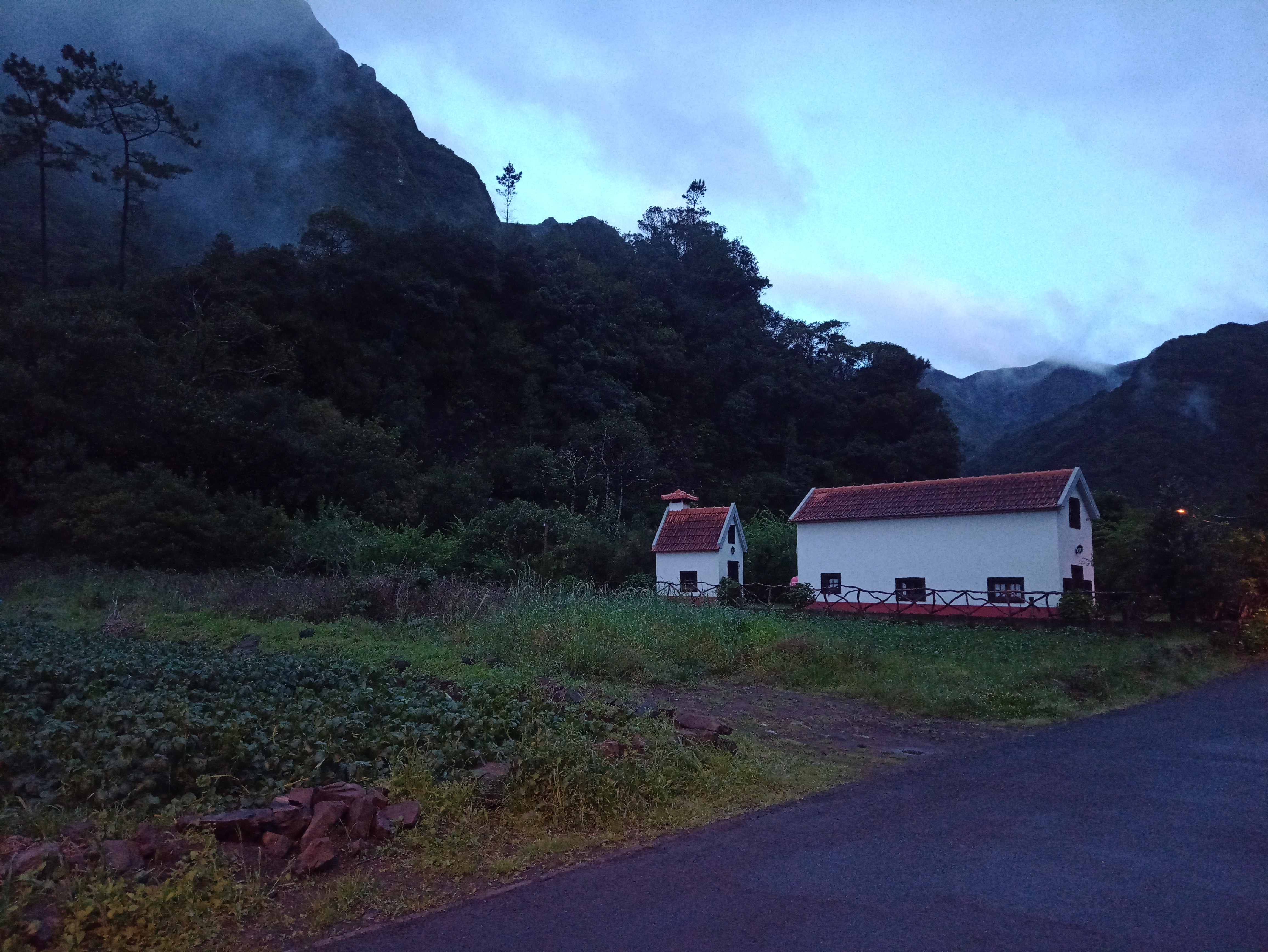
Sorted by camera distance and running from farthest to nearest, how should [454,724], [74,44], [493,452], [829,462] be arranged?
1. [74,44]
2. [829,462]
3. [493,452]
4. [454,724]

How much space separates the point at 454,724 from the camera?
22.5 feet

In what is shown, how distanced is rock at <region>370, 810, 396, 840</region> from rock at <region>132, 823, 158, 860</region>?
1.11 meters

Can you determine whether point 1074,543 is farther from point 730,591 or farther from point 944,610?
point 730,591

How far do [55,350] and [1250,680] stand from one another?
29.4 metres

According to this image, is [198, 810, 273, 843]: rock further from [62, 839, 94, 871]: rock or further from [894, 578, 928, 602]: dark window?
[894, 578, 928, 602]: dark window

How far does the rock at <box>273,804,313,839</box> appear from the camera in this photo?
496cm

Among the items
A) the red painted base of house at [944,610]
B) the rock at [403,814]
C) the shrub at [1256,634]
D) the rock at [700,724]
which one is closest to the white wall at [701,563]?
the red painted base of house at [944,610]

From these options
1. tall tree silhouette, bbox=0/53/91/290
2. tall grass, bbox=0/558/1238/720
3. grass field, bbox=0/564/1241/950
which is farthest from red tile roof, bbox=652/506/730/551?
tall tree silhouette, bbox=0/53/91/290

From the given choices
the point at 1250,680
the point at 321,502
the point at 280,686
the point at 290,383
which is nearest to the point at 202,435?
the point at 321,502

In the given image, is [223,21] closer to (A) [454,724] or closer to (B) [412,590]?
(B) [412,590]

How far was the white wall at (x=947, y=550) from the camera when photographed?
23578 millimetres

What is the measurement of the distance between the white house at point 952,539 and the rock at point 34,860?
887 inches

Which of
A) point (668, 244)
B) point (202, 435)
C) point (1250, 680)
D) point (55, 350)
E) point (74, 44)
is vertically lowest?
point (1250, 680)

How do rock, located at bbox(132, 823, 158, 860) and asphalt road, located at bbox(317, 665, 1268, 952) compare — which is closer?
asphalt road, located at bbox(317, 665, 1268, 952)
